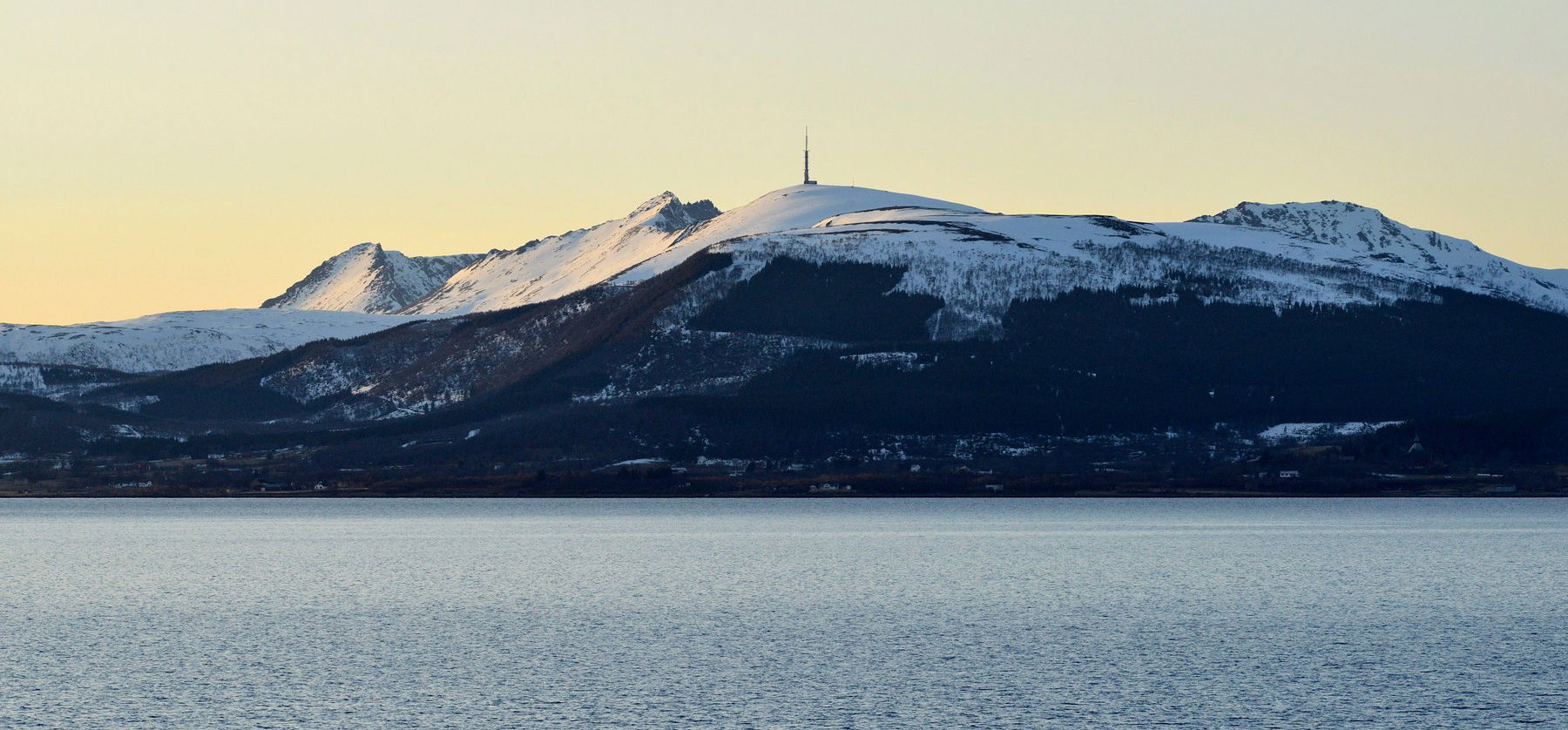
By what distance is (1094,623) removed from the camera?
11031 centimetres

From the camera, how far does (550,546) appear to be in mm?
186000

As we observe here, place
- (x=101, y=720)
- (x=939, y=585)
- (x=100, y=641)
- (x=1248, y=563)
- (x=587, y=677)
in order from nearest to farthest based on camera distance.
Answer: (x=101, y=720), (x=587, y=677), (x=100, y=641), (x=939, y=585), (x=1248, y=563)

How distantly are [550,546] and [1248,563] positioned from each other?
2521 inches

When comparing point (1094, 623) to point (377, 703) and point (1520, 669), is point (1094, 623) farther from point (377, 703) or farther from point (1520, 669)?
point (377, 703)

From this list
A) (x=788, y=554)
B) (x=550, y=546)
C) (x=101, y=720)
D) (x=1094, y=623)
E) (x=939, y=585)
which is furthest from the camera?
(x=550, y=546)

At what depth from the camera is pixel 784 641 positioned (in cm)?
10125

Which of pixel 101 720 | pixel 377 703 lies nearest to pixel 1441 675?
pixel 377 703

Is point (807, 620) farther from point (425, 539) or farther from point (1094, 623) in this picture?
point (425, 539)

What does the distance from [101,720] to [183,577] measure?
2790 inches

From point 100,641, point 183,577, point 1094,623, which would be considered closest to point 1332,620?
point 1094,623

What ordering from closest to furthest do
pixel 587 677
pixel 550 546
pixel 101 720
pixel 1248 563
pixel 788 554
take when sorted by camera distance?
1. pixel 101 720
2. pixel 587 677
3. pixel 1248 563
4. pixel 788 554
5. pixel 550 546

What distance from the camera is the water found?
3091 inches

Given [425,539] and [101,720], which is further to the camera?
[425,539]

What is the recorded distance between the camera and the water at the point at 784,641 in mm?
78500
